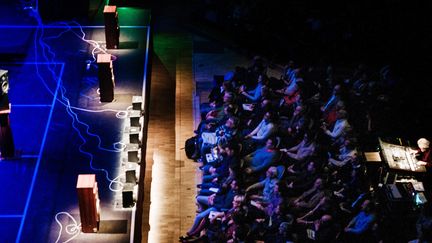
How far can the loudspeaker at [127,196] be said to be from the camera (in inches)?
377

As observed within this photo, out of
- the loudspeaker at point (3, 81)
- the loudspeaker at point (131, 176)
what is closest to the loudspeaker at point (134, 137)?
the loudspeaker at point (131, 176)

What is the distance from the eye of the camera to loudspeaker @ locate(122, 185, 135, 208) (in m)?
9.57

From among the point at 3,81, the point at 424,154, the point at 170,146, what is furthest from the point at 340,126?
the point at 3,81

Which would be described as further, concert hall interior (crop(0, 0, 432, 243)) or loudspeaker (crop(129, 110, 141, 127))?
loudspeaker (crop(129, 110, 141, 127))

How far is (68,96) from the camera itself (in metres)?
11.9

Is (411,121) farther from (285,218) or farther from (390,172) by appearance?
(285,218)

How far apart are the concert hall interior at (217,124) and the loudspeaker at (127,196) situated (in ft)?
0.08

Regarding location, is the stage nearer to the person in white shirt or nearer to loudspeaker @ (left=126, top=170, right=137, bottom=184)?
loudspeaker @ (left=126, top=170, right=137, bottom=184)

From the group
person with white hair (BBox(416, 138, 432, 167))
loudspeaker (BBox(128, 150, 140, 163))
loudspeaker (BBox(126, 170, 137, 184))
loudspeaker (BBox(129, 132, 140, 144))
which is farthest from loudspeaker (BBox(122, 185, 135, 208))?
person with white hair (BBox(416, 138, 432, 167))

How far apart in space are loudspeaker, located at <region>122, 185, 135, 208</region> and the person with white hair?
15.8ft

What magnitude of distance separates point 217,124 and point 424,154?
364 cm

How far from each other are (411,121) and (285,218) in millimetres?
4172

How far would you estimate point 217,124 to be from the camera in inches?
451

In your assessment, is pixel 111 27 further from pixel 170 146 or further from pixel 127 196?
pixel 127 196
